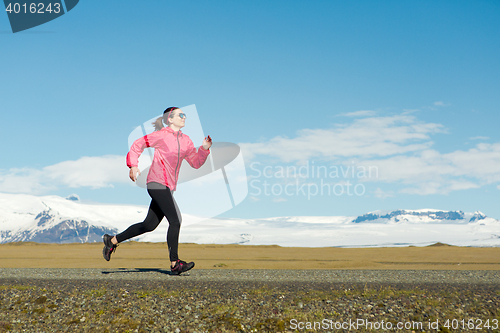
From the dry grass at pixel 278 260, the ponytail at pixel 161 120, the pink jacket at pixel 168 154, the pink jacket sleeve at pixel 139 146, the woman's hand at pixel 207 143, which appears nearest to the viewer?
the pink jacket sleeve at pixel 139 146

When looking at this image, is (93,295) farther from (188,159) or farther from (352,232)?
(352,232)

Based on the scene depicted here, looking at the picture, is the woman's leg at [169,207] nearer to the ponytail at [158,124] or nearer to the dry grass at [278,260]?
the ponytail at [158,124]

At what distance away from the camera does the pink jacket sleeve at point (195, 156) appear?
7.34m

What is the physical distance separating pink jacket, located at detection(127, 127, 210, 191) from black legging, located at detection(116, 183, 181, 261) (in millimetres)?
157

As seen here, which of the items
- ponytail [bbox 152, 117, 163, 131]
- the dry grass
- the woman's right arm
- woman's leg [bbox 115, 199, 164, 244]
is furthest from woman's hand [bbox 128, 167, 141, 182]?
the dry grass

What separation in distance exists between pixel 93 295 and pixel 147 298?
0.88 metres

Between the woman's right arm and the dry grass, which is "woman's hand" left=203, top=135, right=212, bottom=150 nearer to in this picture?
the woman's right arm

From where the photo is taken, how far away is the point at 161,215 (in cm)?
775

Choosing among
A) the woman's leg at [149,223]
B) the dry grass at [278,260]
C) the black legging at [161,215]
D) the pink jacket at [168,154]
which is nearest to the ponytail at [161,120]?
the pink jacket at [168,154]

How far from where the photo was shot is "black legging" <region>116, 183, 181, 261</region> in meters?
7.35

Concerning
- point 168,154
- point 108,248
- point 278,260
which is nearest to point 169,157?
point 168,154

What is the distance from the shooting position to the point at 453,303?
4973 millimetres

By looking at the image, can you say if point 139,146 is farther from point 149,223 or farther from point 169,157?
point 149,223

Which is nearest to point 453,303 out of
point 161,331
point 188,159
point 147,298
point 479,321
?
point 479,321
